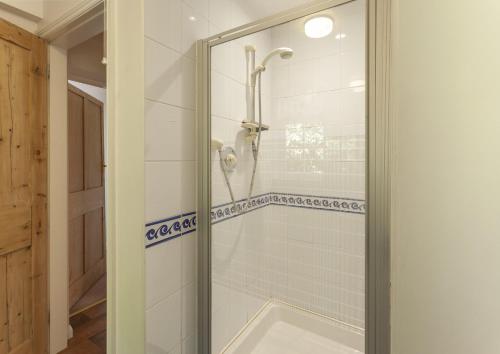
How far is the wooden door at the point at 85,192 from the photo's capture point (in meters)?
1.98

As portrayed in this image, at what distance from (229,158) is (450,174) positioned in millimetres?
1052

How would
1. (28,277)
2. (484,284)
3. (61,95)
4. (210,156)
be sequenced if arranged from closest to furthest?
(484,284) → (210,156) → (28,277) → (61,95)

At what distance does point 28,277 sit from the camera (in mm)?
1341

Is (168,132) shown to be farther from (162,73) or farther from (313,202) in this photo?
(313,202)

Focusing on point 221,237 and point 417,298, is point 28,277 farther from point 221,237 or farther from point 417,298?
point 417,298

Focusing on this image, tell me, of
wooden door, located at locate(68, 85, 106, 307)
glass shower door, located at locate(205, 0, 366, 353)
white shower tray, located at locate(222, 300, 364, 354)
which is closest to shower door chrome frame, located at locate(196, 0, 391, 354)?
glass shower door, located at locate(205, 0, 366, 353)

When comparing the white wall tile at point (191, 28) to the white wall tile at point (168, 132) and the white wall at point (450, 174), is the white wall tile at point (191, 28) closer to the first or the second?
the white wall tile at point (168, 132)

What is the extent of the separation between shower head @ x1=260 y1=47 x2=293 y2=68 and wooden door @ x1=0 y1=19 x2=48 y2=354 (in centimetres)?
119

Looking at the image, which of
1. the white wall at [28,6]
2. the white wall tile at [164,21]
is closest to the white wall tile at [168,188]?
the white wall tile at [164,21]

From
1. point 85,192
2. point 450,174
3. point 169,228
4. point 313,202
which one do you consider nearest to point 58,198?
point 85,192

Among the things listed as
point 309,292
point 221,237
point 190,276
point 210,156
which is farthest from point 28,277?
point 309,292

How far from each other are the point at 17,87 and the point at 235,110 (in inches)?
41.8

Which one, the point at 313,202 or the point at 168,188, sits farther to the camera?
the point at 313,202

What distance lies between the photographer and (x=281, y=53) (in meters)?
1.30
